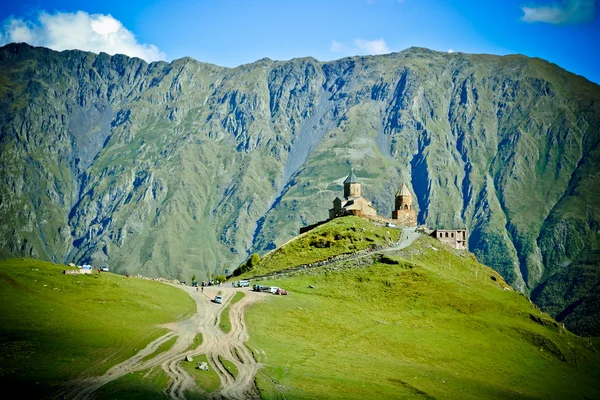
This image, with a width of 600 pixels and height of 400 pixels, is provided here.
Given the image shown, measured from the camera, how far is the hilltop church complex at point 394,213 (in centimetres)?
16112

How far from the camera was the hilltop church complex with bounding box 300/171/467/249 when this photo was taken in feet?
529

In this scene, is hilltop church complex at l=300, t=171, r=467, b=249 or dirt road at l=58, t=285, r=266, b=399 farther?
hilltop church complex at l=300, t=171, r=467, b=249

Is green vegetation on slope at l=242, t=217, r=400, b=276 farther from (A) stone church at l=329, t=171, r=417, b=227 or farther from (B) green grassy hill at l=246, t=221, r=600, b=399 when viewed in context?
(A) stone church at l=329, t=171, r=417, b=227

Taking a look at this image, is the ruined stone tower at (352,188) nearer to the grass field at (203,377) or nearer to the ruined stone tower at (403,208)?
the ruined stone tower at (403,208)

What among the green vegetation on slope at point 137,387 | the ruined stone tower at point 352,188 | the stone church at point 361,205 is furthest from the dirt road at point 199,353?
the ruined stone tower at point 352,188

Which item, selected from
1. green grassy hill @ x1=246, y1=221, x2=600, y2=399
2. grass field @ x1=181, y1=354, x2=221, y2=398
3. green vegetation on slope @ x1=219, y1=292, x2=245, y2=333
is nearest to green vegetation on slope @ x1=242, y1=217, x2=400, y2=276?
green grassy hill @ x1=246, y1=221, x2=600, y2=399

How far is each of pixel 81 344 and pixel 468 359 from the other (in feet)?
174

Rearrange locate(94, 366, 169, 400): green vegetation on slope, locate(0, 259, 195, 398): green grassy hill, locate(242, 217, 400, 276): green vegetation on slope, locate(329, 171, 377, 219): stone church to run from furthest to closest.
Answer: locate(329, 171, 377, 219): stone church
locate(242, 217, 400, 276): green vegetation on slope
locate(0, 259, 195, 398): green grassy hill
locate(94, 366, 169, 400): green vegetation on slope

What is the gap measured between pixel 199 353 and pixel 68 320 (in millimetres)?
17253

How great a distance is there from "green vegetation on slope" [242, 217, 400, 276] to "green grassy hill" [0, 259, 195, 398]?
3181 cm

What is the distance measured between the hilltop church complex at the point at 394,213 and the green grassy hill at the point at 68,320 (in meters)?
71.0

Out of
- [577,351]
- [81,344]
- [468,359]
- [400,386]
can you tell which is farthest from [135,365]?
[577,351]

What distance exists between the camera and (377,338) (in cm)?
8762

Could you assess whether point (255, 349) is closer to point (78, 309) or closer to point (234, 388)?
point (234, 388)
